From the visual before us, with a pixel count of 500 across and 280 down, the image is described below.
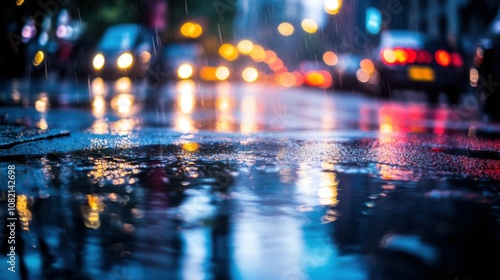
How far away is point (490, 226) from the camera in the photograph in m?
3.92

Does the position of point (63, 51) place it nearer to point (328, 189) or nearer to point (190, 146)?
point (190, 146)

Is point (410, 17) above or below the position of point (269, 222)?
above

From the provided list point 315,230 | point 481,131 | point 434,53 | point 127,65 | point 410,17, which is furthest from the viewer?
point 410,17

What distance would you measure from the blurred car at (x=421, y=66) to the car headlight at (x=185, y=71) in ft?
42.3

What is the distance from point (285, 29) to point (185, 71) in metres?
105

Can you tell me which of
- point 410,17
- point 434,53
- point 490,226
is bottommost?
point 490,226

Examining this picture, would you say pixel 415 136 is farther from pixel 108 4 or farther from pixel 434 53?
pixel 108 4

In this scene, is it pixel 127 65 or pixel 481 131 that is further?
pixel 127 65

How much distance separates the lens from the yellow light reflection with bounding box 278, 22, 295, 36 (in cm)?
13159

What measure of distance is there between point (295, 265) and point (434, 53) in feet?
49.1

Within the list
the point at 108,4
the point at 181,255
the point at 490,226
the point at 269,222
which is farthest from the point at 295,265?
the point at 108,4

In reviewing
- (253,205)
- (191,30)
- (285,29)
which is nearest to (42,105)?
(253,205)

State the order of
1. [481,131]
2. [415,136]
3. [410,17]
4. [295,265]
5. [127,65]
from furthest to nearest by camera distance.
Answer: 1. [410,17]
2. [127,65]
3. [481,131]
4. [415,136]
5. [295,265]

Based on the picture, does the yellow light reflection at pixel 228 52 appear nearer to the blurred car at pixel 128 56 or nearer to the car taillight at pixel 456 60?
the blurred car at pixel 128 56
